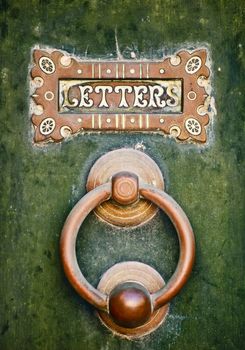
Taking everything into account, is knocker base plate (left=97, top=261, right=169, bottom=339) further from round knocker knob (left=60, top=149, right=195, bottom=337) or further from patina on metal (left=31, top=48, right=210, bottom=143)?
patina on metal (left=31, top=48, right=210, bottom=143)

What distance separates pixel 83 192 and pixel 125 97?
0.17 m

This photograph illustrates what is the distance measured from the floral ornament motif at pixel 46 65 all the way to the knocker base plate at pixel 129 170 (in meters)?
0.17

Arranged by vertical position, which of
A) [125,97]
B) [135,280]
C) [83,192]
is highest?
[125,97]

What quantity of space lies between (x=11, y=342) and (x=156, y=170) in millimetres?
356

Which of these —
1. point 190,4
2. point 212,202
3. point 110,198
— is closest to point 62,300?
point 110,198

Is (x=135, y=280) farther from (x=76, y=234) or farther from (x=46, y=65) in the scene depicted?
(x=46, y=65)

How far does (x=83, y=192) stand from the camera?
1166 mm

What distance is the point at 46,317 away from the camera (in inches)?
45.4

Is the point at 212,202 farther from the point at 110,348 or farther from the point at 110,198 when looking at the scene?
the point at 110,348

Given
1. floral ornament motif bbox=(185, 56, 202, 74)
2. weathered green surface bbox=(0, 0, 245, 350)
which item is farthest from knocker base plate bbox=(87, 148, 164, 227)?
floral ornament motif bbox=(185, 56, 202, 74)

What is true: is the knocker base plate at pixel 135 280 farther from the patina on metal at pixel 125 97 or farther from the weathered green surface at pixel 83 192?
the patina on metal at pixel 125 97

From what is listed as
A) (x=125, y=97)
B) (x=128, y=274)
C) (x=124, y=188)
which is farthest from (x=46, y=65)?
(x=128, y=274)

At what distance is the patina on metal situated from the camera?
1165 millimetres

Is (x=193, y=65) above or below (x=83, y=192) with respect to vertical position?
above
